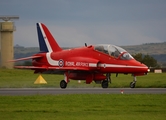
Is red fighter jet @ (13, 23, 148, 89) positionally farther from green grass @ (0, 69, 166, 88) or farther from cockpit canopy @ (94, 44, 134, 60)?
green grass @ (0, 69, 166, 88)

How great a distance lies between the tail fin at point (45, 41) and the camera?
41125 millimetres

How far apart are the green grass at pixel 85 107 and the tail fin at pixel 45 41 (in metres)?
15.7

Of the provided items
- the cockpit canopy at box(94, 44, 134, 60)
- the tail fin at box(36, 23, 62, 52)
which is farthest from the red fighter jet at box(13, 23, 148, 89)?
the tail fin at box(36, 23, 62, 52)

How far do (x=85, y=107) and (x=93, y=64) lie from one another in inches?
611

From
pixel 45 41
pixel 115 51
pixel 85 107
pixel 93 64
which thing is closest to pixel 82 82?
pixel 45 41

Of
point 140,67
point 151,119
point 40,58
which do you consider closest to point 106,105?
point 151,119

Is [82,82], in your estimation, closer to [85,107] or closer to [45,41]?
[45,41]

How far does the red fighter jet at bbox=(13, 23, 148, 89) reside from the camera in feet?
118

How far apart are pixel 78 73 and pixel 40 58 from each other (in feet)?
14.3

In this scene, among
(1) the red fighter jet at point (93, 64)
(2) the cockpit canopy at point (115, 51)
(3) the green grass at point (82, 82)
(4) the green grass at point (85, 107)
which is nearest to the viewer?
(4) the green grass at point (85, 107)

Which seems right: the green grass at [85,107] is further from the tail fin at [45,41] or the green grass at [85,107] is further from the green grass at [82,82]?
the tail fin at [45,41]

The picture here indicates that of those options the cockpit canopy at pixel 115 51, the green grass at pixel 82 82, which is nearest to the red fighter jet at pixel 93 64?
the cockpit canopy at pixel 115 51

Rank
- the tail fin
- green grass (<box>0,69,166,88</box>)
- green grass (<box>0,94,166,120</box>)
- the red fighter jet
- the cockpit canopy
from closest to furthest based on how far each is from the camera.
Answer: green grass (<box>0,94,166,120</box>)
the red fighter jet
the cockpit canopy
green grass (<box>0,69,166,88</box>)
the tail fin

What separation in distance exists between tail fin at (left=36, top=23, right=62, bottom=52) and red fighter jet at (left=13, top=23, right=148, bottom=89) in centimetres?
70
